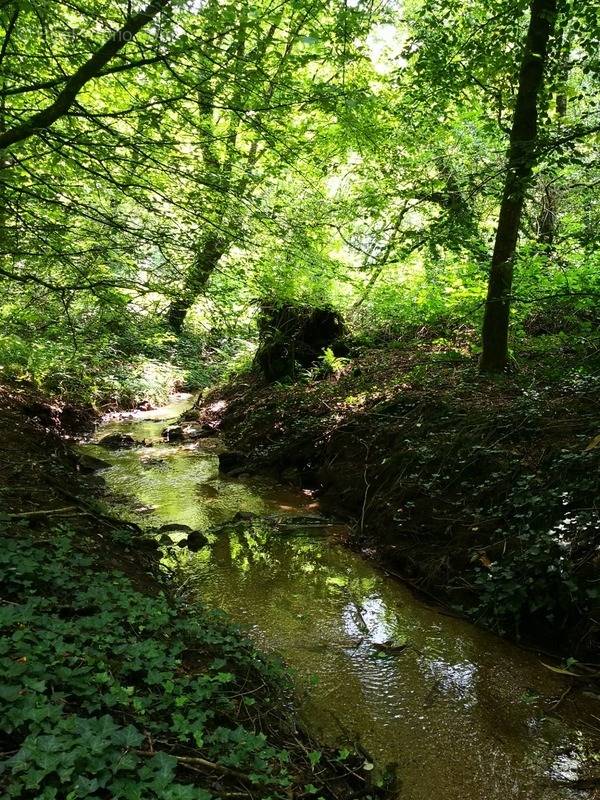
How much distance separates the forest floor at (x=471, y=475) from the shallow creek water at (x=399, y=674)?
36cm

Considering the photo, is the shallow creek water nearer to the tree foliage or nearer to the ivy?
the ivy

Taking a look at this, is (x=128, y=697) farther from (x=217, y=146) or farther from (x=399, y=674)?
(x=217, y=146)

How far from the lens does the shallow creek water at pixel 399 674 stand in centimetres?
318

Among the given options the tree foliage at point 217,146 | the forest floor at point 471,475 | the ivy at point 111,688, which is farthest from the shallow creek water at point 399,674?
the tree foliage at point 217,146

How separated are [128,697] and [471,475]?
4.52 metres

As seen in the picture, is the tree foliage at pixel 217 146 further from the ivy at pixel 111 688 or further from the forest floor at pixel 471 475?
the ivy at pixel 111 688

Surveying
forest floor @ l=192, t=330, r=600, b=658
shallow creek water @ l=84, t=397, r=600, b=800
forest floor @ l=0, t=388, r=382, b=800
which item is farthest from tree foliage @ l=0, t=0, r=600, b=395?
shallow creek water @ l=84, t=397, r=600, b=800

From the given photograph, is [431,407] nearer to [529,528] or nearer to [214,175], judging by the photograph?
[529,528]

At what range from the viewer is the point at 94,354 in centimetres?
1321

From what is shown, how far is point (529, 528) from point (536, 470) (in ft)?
2.76

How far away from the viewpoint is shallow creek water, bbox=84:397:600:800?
10.4 feet

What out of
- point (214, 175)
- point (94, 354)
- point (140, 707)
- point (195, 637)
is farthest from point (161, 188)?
point (94, 354)

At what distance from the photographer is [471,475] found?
19.9ft

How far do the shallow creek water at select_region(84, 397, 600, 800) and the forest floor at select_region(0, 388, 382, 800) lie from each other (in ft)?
1.44
